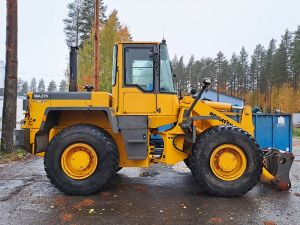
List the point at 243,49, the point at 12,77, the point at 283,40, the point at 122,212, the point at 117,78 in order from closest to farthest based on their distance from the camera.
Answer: the point at 122,212 → the point at 117,78 → the point at 12,77 → the point at 283,40 → the point at 243,49

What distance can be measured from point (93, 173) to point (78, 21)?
3657 centimetres

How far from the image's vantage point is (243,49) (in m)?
80.2

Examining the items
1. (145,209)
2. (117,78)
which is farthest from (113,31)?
(145,209)

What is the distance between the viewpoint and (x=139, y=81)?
6816 mm

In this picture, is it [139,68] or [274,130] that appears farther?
[274,130]

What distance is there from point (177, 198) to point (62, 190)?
7.07 feet

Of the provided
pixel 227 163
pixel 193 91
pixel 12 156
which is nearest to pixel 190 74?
pixel 12 156

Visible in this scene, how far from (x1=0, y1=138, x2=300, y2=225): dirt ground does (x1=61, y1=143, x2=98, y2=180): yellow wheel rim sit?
0.45 metres

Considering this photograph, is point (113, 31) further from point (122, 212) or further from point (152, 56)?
point (122, 212)

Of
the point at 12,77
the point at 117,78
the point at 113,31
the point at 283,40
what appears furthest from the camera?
the point at 283,40

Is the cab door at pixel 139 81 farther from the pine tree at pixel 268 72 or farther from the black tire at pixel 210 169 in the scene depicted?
the pine tree at pixel 268 72

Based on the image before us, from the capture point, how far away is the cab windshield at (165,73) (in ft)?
22.5

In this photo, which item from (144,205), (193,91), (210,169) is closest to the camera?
(144,205)

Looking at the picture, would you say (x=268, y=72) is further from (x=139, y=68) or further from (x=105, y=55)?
(x=139, y=68)
